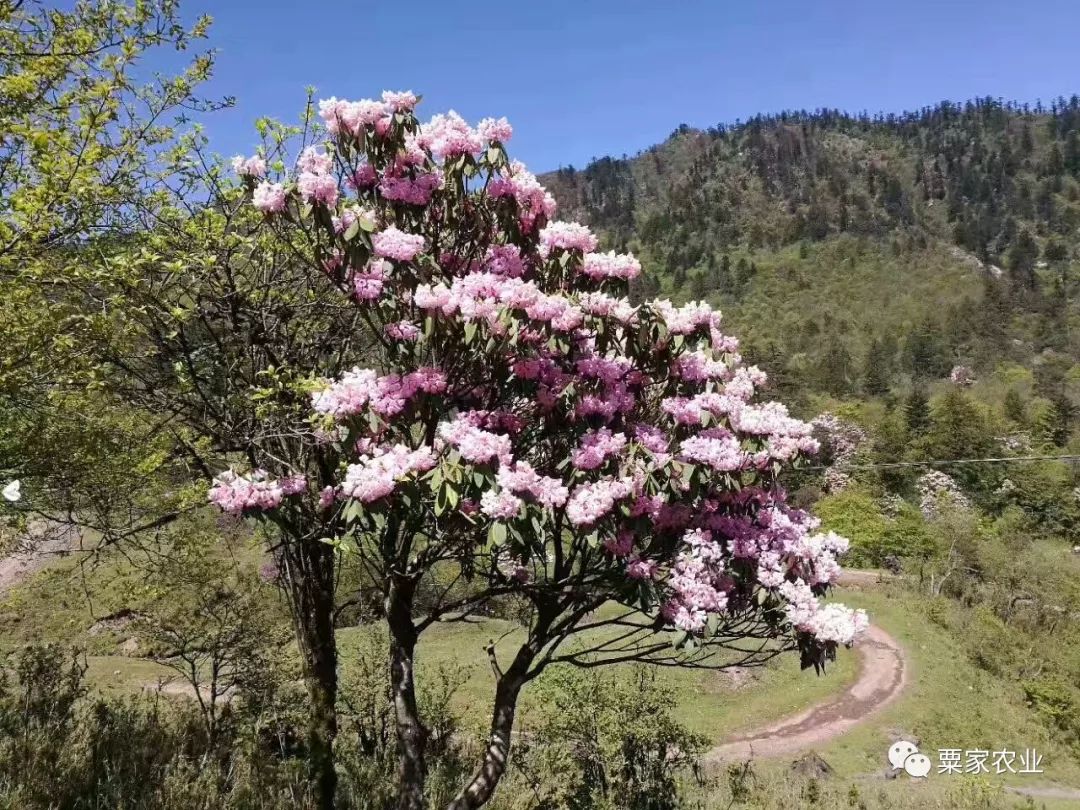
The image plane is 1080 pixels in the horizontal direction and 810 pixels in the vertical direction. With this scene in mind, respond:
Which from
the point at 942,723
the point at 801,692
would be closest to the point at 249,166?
the point at 801,692

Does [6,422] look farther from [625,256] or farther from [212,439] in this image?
[625,256]

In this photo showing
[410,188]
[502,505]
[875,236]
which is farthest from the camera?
[875,236]

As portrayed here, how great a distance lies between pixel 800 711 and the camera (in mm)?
18203

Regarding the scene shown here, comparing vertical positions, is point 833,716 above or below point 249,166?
below

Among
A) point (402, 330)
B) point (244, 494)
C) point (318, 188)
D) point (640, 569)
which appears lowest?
point (640, 569)

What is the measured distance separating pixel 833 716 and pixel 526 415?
58.0ft

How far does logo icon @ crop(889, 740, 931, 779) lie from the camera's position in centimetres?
1539

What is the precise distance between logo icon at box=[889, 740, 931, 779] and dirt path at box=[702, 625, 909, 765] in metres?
1.24

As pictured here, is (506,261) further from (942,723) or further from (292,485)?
(942,723)

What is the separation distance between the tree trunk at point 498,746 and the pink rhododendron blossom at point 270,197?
2.99 metres

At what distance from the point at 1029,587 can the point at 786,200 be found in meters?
144

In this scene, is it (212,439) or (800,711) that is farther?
(800,711)

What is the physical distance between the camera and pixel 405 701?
14.8ft

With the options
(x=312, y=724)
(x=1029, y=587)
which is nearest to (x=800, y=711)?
(x=312, y=724)
